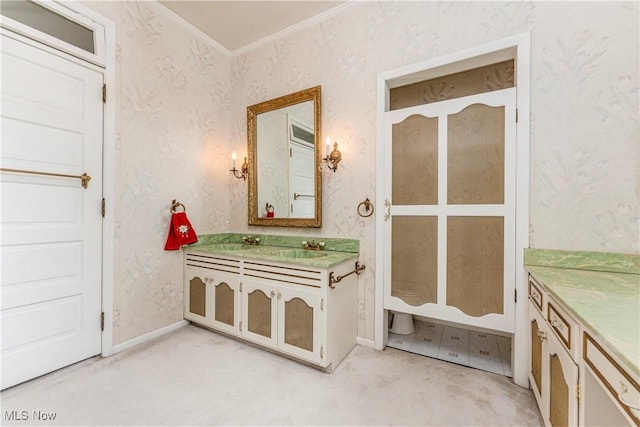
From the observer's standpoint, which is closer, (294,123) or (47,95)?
(47,95)

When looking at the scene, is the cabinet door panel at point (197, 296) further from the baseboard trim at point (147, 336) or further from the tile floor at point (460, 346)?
the tile floor at point (460, 346)

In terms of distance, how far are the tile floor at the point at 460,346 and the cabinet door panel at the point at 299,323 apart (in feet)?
2.56

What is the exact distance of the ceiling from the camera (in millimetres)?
2268

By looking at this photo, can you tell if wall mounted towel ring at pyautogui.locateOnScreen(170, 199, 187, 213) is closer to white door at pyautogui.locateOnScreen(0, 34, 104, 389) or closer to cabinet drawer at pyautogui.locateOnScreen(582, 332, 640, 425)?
white door at pyautogui.locateOnScreen(0, 34, 104, 389)

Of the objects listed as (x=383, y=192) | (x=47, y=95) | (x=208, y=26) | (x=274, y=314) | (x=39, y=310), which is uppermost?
(x=208, y=26)

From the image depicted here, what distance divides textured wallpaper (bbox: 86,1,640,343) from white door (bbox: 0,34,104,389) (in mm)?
182

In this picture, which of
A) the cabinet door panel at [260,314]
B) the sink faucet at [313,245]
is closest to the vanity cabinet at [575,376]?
the sink faucet at [313,245]

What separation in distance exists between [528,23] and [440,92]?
0.90 m

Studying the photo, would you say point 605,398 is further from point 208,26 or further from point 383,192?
point 208,26

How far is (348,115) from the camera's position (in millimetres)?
2268

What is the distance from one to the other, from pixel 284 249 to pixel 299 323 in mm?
776

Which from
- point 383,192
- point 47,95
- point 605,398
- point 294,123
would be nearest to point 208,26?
point 294,123

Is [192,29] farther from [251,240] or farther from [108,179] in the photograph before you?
[251,240]

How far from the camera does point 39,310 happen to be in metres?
1.73
